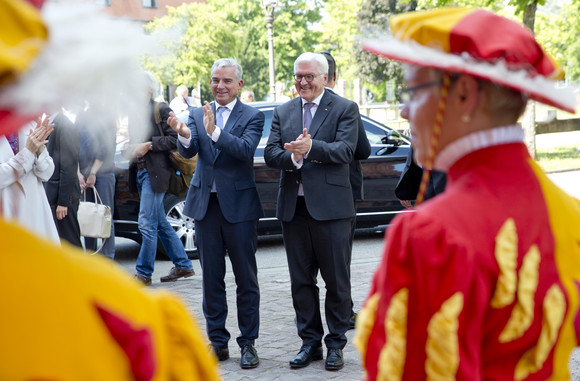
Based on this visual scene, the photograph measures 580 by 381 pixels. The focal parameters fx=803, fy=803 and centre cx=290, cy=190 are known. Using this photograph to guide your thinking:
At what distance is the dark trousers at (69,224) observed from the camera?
7398 mm

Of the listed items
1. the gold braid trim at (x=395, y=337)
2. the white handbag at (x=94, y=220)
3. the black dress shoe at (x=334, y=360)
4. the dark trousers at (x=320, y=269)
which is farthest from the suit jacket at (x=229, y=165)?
the gold braid trim at (x=395, y=337)

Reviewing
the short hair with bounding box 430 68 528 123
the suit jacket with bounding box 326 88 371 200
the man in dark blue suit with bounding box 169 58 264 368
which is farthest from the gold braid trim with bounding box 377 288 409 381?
the suit jacket with bounding box 326 88 371 200

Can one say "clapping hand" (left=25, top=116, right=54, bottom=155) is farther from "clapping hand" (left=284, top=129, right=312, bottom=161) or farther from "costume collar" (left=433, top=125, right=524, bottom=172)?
"costume collar" (left=433, top=125, right=524, bottom=172)

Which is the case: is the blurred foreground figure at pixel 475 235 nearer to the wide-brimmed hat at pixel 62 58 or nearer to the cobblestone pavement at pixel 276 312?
the wide-brimmed hat at pixel 62 58

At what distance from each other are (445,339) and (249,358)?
3908mm

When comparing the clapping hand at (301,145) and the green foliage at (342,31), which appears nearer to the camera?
the clapping hand at (301,145)

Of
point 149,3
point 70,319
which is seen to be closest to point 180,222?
point 70,319

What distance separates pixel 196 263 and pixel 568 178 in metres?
9.57

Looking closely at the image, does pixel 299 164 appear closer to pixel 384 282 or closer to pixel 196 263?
pixel 384 282

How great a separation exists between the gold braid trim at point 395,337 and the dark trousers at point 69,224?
19.5 ft

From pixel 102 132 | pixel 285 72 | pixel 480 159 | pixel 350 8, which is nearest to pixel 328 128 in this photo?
pixel 480 159

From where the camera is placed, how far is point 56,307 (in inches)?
51.4

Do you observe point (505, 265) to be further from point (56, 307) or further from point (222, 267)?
point (222, 267)

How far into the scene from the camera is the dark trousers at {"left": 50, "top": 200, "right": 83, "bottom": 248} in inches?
291
